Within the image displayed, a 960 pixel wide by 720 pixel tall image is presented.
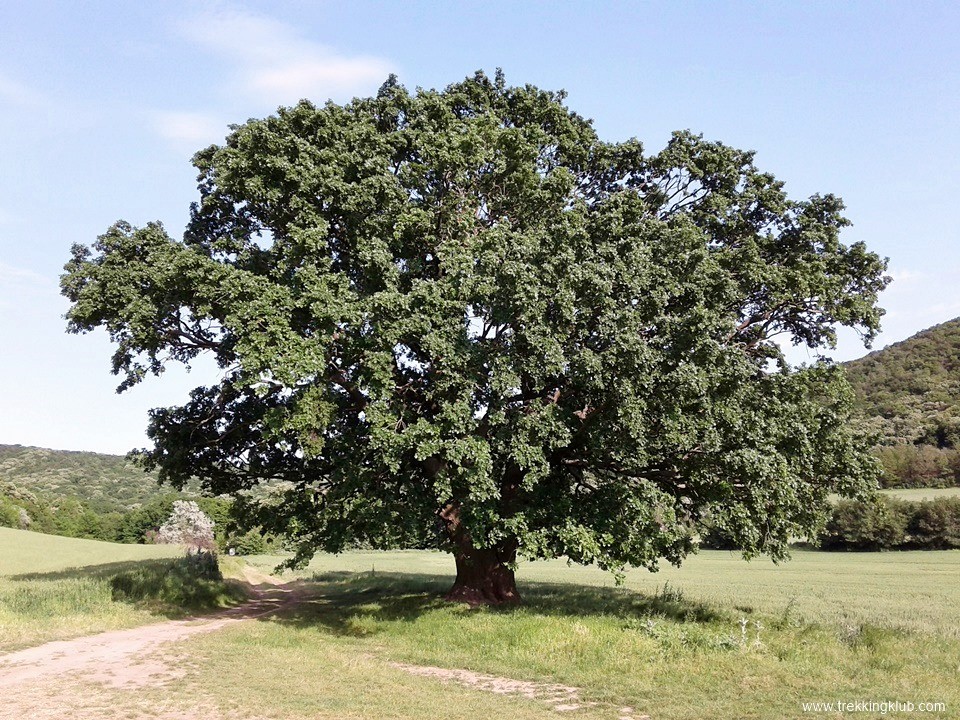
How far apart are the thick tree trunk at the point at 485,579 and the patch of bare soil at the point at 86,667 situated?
781cm

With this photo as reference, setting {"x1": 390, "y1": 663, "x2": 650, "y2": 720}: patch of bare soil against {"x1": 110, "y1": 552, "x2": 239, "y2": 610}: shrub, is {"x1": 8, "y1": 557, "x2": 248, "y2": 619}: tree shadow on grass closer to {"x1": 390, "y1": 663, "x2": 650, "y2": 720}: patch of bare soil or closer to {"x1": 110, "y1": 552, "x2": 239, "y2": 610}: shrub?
{"x1": 110, "y1": 552, "x2": 239, "y2": 610}: shrub

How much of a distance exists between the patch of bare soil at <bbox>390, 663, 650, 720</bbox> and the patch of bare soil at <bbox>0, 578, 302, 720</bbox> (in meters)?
4.93

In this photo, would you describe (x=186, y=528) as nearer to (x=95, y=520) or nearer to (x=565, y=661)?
(x=95, y=520)

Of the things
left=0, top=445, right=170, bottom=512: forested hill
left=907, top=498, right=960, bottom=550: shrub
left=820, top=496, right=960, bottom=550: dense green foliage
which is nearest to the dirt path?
left=820, top=496, right=960, bottom=550: dense green foliage

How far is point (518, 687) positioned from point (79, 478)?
632ft

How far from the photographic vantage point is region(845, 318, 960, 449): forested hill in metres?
81.4

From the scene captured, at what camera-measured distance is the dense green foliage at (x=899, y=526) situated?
5722cm

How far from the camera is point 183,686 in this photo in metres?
12.1

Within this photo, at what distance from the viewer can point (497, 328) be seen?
19.3m

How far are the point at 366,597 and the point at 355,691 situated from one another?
1609 cm

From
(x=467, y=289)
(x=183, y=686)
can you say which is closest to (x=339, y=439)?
(x=467, y=289)

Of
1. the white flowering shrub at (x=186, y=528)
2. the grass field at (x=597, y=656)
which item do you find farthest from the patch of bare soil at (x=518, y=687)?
the white flowering shrub at (x=186, y=528)

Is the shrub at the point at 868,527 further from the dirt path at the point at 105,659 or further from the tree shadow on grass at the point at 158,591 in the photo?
the dirt path at the point at 105,659

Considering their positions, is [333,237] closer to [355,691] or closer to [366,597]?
[355,691]
